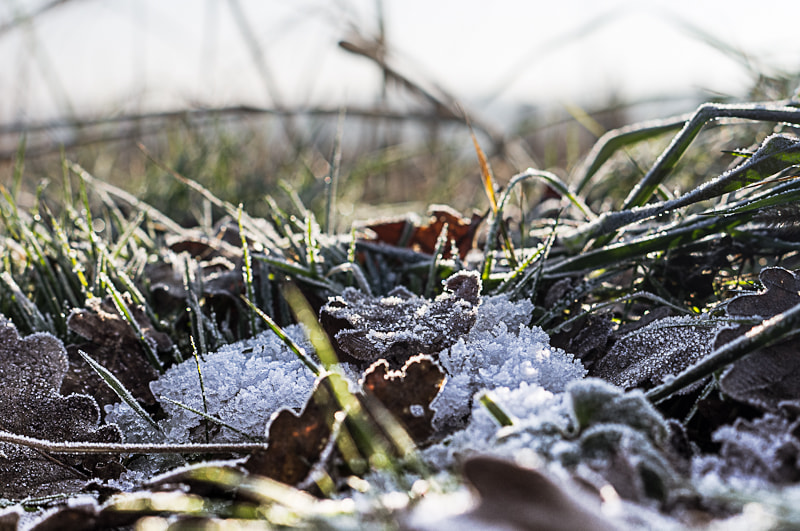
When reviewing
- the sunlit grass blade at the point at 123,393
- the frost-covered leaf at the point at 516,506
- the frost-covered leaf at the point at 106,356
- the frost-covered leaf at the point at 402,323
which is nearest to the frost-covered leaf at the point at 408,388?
the frost-covered leaf at the point at 402,323

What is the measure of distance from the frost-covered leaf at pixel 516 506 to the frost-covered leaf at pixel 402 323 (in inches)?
16.9

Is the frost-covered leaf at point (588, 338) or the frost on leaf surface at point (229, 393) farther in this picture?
the frost-covered leaf at point (588, 338)

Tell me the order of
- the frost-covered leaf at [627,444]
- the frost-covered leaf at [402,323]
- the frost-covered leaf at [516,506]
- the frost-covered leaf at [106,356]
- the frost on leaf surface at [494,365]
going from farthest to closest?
the frost-covered leaf at [106,356]
the frost-covered leaf at [402,323]
the frost on leaf surface at [494,365]
the frost-covered leaf at [627,444]
the frost-covered leaf at [516,506]

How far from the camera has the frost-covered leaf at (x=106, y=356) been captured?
3.61 ft

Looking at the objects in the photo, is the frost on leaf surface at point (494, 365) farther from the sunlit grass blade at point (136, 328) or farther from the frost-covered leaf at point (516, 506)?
the sunlit grass blade at point (136, 328)

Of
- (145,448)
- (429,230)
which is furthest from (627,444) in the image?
(429,230)

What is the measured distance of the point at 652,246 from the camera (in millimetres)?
1163

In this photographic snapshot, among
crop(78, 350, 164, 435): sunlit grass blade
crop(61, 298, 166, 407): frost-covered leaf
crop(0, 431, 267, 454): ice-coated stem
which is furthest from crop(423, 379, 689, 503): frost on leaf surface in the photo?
crop(61, 298, 166, 407): frost-covered leaf

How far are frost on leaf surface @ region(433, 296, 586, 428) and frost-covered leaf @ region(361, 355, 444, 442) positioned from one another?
45 mm

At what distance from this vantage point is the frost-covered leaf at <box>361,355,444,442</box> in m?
0.80

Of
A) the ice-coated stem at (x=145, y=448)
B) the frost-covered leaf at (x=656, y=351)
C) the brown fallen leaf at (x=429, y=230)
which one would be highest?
the brown fallen leaf at (x=429, y=230)

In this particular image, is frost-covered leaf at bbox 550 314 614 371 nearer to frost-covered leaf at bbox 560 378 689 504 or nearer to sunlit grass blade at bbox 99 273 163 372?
frost-covered leaf at bbox 560 378 689 504

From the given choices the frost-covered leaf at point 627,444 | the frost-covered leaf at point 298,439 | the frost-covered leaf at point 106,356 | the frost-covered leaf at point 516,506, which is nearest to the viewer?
the frost-covered leaf at point 516,506

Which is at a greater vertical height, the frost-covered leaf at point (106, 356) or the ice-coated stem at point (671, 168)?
the ice-coated stem at point (671, 168)
